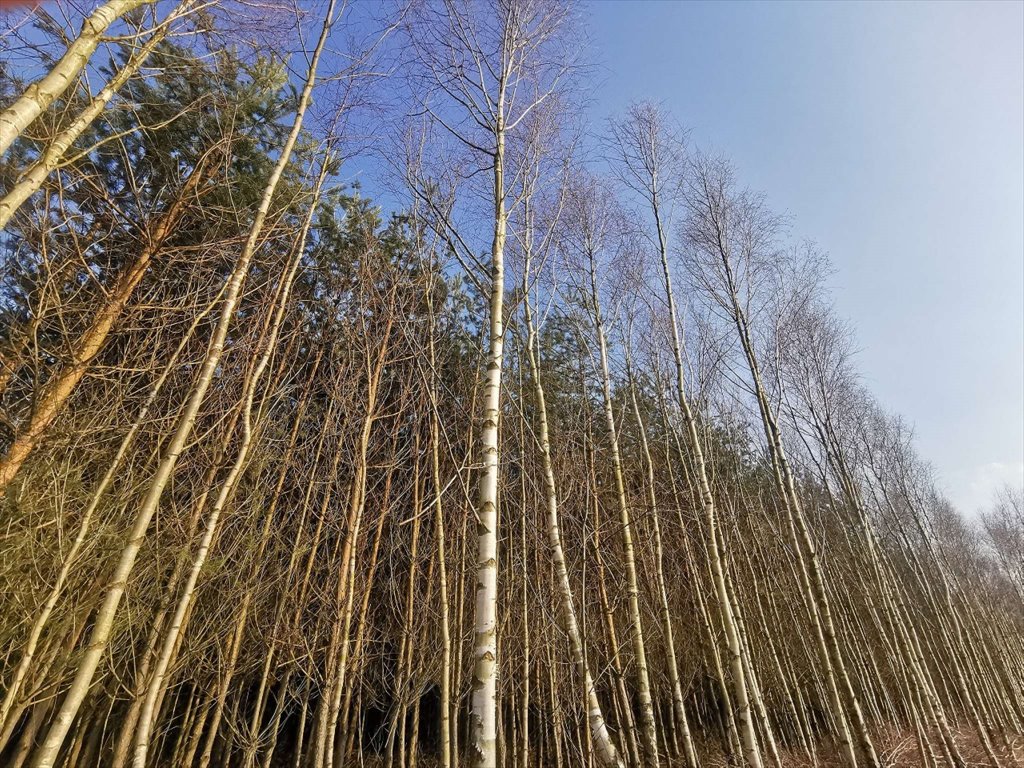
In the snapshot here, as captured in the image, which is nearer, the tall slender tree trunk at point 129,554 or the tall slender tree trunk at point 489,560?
the tall slender tree trunk at point 489,560

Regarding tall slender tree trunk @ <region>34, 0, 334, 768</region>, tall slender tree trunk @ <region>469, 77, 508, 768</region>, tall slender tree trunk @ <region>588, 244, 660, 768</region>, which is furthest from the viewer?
tall slender tree trunk @ <region>588, 244, 660, 768</region>

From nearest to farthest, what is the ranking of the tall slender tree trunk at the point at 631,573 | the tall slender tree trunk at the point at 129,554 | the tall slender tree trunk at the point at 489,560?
the tall slender tree trunk at the point at 489,560 → the tall slender tree trunk at the point at 129,554 → the tall slender tree trunk at the point at 631,573

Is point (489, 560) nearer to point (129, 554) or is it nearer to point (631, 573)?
point (129, 554)

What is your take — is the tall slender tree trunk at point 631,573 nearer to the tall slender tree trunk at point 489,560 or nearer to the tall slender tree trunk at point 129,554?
the tall slender tree trunk at point 489,560

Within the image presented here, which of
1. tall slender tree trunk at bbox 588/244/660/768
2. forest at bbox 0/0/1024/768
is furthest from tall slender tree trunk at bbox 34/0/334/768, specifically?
tall slender tree trunk at bbox 588/244/660/768

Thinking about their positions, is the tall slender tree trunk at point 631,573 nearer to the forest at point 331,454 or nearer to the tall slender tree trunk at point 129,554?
the forest at point 331,454

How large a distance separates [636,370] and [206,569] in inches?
250

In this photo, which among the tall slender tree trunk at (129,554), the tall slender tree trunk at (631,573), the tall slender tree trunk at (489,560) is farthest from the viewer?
the tall slender tree trunk at (631,573)

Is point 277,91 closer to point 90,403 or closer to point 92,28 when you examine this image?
point 92,28

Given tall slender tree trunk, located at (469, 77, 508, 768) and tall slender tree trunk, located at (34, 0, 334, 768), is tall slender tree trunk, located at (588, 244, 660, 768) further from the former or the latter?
tall slender tree trunk, located at (34, 0, 334, 768)

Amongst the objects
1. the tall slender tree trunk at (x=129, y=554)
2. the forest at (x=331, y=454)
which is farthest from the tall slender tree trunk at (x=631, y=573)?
the tall slender tree trunk at (x=129, y=554)

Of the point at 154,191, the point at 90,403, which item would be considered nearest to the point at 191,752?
Answer: the point at 90,403

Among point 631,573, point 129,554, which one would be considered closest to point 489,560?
point 129,554

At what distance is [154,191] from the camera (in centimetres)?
612
